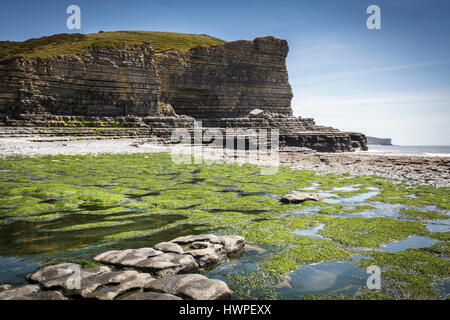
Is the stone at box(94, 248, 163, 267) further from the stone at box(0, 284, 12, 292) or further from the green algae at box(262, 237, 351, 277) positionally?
the green algae at box(262, 237, 351, 277)

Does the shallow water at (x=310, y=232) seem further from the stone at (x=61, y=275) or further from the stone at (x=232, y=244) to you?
the stone at (x=61, y=275)

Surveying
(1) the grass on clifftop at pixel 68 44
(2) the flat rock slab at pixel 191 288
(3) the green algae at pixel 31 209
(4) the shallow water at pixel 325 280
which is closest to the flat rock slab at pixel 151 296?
(2) the flat rock slab at pixel 191 288

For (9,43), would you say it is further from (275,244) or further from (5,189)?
(275,244)

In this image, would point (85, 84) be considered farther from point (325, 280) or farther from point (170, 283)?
point (325, 280)

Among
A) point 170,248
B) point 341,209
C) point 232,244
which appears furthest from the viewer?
point 341,209

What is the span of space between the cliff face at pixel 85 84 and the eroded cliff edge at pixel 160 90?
0.10m

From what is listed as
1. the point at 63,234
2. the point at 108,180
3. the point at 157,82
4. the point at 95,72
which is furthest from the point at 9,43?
the point at 63,234

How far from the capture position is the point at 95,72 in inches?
1759

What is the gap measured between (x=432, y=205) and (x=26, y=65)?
45.3m

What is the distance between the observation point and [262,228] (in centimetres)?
712

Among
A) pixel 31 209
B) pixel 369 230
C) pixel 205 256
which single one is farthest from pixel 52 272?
pixel 369 230

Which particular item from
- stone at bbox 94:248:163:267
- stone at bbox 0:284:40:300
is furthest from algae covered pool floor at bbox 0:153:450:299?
stone at bbox 0:284:40:300

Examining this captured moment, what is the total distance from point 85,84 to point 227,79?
98.5 ft

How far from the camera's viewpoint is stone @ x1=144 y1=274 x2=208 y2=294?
13.1 ft
